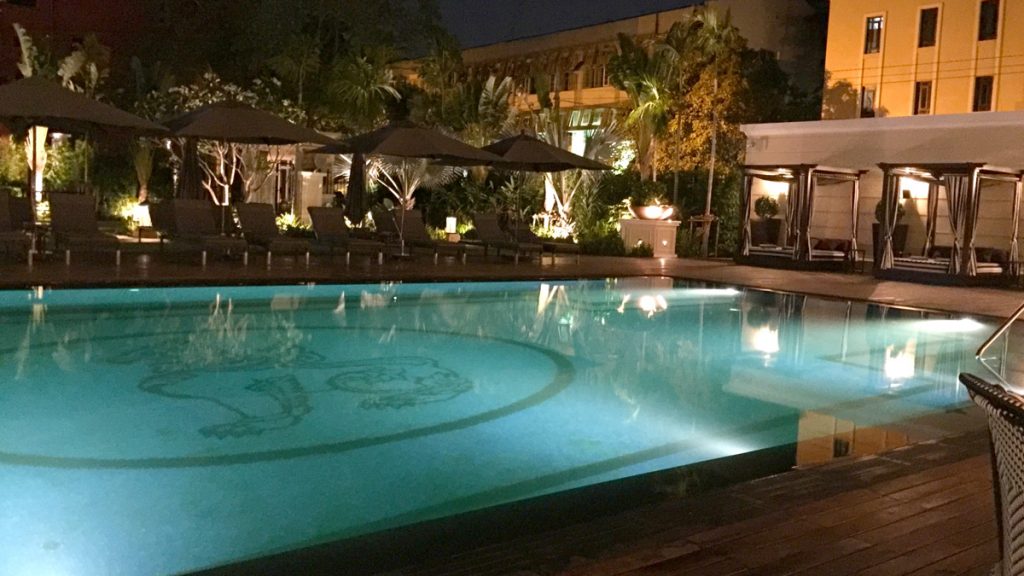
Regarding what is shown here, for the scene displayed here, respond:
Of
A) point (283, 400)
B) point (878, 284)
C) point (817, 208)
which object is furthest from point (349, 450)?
point (817, 208)

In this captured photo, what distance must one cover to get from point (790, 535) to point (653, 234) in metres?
17.6

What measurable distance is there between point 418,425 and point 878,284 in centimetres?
1288

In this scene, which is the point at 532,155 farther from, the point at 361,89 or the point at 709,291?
the point at 361,89

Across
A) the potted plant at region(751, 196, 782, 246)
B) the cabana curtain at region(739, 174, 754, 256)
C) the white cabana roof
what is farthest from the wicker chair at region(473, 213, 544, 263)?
the white cabana roof

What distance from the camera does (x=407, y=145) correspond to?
1530 centimetres

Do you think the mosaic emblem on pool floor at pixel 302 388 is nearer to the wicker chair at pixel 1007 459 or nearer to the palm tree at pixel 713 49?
the wicker chair at pixel 1007 459

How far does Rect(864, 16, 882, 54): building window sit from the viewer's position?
94.2 ft

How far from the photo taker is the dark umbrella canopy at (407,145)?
49.9 feet

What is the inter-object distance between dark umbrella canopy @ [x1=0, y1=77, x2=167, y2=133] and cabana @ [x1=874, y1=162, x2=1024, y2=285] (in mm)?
13341

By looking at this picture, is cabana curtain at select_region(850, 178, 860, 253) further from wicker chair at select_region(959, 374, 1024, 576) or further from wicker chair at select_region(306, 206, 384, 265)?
wicker chair at select_region(959, 374, 1024, 576)

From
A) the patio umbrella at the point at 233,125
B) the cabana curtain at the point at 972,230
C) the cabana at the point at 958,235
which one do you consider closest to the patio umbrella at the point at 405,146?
the patio umbrella at the point at 233,125

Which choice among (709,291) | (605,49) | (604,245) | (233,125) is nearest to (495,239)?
(709,291)

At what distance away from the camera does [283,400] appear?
6500 mm

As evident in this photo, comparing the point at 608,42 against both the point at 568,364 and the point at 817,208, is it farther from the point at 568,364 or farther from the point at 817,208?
the point at 568,364
